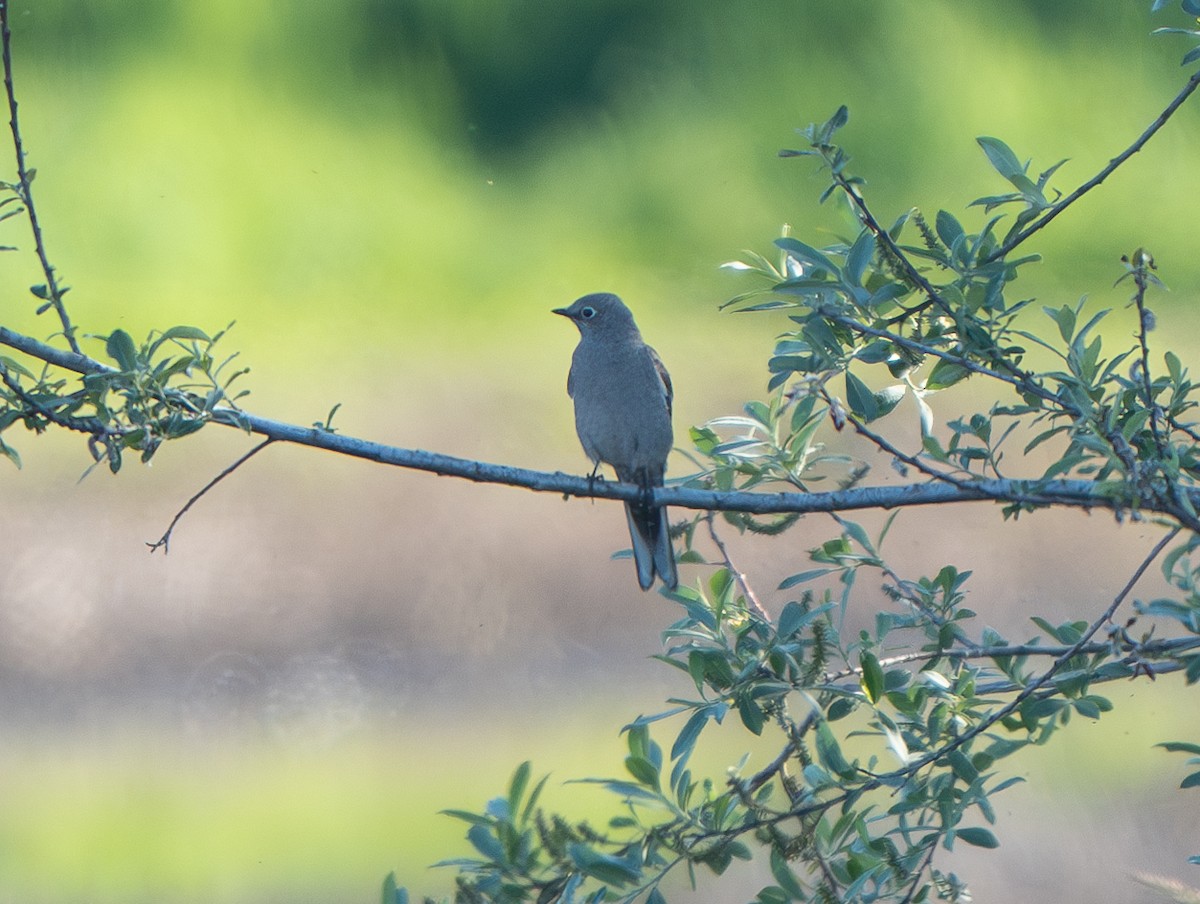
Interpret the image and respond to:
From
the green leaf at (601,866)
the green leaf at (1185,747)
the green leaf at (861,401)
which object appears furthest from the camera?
the green leaf at (861,401)

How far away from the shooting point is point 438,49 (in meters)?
12.5

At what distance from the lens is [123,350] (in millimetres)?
3193

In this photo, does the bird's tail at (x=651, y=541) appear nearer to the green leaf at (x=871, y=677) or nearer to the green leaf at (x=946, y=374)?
the green leaf at (x=946, y=374)

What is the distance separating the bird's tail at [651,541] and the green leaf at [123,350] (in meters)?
2.33

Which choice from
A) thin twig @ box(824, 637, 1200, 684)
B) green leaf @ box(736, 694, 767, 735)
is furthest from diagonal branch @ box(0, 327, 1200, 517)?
green leaf @ box(736, 694, 767, 735)

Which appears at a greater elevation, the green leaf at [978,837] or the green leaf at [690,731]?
the green leaf at [690,731]

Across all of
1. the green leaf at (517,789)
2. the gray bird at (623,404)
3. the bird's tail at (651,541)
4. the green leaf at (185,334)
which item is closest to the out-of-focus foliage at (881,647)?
the green leaf at (517,789)

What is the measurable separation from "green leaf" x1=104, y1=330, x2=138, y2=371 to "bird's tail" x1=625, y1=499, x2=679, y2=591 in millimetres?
2329

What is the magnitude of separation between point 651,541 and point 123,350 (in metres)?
2.51

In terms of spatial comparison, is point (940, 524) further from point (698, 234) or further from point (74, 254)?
point (74, 254)

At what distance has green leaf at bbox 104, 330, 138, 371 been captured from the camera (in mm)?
3176

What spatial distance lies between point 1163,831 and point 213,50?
9.29 metres

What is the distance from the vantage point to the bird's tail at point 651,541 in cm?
522

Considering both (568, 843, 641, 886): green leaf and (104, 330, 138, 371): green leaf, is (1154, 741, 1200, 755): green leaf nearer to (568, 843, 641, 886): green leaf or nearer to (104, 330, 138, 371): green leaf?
(568, 843, 641, 886): green leaf
